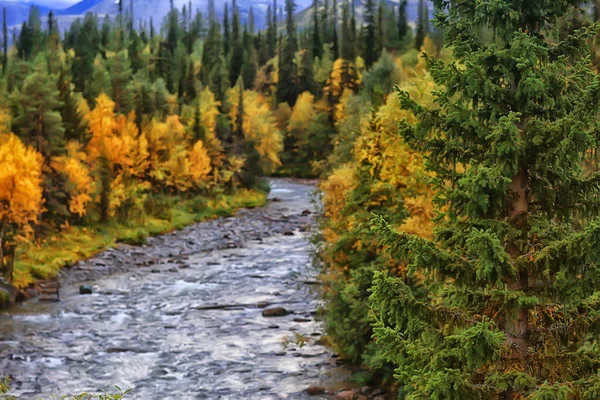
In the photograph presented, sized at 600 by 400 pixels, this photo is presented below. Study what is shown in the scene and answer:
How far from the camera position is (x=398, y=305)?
10750 millimetres

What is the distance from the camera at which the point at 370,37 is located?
400 ft

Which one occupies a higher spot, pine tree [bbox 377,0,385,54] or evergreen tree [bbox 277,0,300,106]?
pine tree [bbox 377,0,385,54]

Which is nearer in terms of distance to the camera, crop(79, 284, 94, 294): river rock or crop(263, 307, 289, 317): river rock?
crop(263, 307, 289, 317): river rock

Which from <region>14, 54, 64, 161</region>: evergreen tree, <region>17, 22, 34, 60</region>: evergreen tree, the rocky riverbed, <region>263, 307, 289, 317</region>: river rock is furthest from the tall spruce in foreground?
<region>17, 22, 34, 60</region>: evergreen tree

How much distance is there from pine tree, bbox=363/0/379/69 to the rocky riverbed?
70266 mm

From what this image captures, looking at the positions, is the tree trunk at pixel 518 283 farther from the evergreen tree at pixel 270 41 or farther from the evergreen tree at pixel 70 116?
the evergreen tree at pixel 270 41

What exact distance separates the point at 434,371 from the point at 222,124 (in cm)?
7643

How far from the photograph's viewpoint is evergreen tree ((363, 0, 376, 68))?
119 meters

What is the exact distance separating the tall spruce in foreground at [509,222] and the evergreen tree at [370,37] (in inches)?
4242

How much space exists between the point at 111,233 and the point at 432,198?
4389 cm

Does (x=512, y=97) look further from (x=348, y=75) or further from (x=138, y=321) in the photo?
(x=348, y=75)

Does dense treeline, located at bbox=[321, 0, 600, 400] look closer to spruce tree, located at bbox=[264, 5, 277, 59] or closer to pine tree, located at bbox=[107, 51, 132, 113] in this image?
pine tree, located at bbox=[107, 51, 132, 113]

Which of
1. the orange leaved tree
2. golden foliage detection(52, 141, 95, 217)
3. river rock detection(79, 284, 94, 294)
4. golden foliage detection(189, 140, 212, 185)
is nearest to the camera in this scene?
river rock detection(79, 284, 94, 294)

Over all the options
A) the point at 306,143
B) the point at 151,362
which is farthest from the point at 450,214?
the point at 306,143
